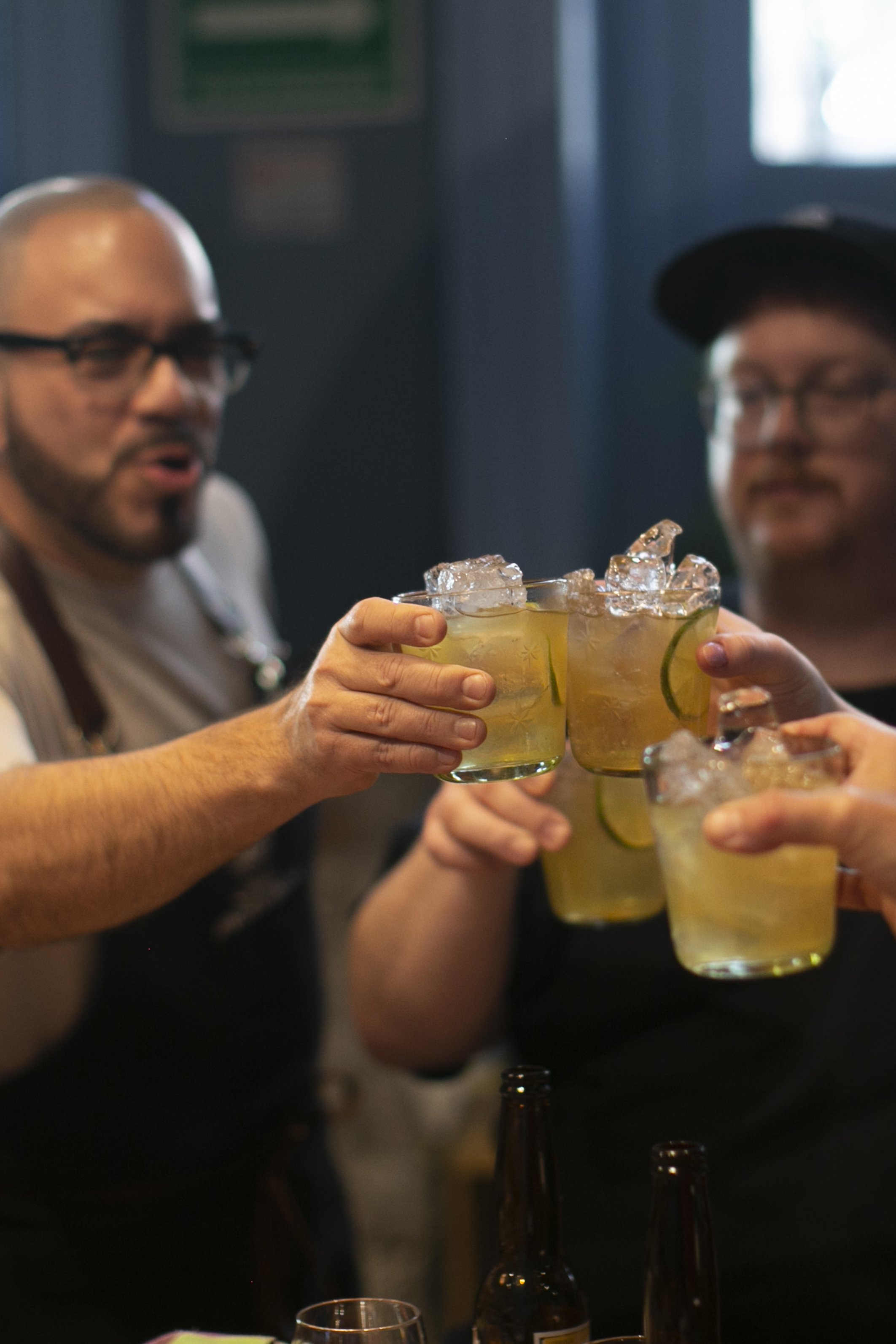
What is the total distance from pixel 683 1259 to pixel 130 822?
2.16 feet

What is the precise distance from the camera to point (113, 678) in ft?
6.11

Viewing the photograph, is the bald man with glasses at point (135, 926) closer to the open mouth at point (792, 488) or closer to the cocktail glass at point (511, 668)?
the cocktail glass at point (511, 668)

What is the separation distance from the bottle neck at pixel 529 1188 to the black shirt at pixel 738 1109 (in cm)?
59

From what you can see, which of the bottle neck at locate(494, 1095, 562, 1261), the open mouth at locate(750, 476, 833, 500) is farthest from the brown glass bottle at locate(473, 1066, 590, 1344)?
the open mouth at locate(750, 476, 833, 500)

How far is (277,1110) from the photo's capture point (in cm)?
187

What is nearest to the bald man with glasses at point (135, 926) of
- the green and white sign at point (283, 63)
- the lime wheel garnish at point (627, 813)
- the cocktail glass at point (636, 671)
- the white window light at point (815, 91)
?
the lime wheel garnish at point (627, 813)

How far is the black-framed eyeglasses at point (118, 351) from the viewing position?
5.91 ft

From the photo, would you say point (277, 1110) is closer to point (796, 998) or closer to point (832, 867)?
point (796, 998)

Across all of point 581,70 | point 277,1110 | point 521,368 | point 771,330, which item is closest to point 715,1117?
point 277,1110

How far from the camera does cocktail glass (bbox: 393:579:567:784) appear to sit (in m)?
1.06

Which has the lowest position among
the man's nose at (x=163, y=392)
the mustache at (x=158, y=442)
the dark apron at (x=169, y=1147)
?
the dark apron at (x=169, y=1147)

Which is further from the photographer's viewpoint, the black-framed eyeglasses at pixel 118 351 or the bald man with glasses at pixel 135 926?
the black-framed eyeglasses at pixel 118 351

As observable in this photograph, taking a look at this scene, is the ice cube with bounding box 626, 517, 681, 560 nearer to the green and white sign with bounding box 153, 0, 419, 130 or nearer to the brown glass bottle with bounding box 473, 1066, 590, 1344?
the brown glass bottle with bounding box 473, 1066, 590, 1344

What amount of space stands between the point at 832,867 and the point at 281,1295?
48.3 inches
